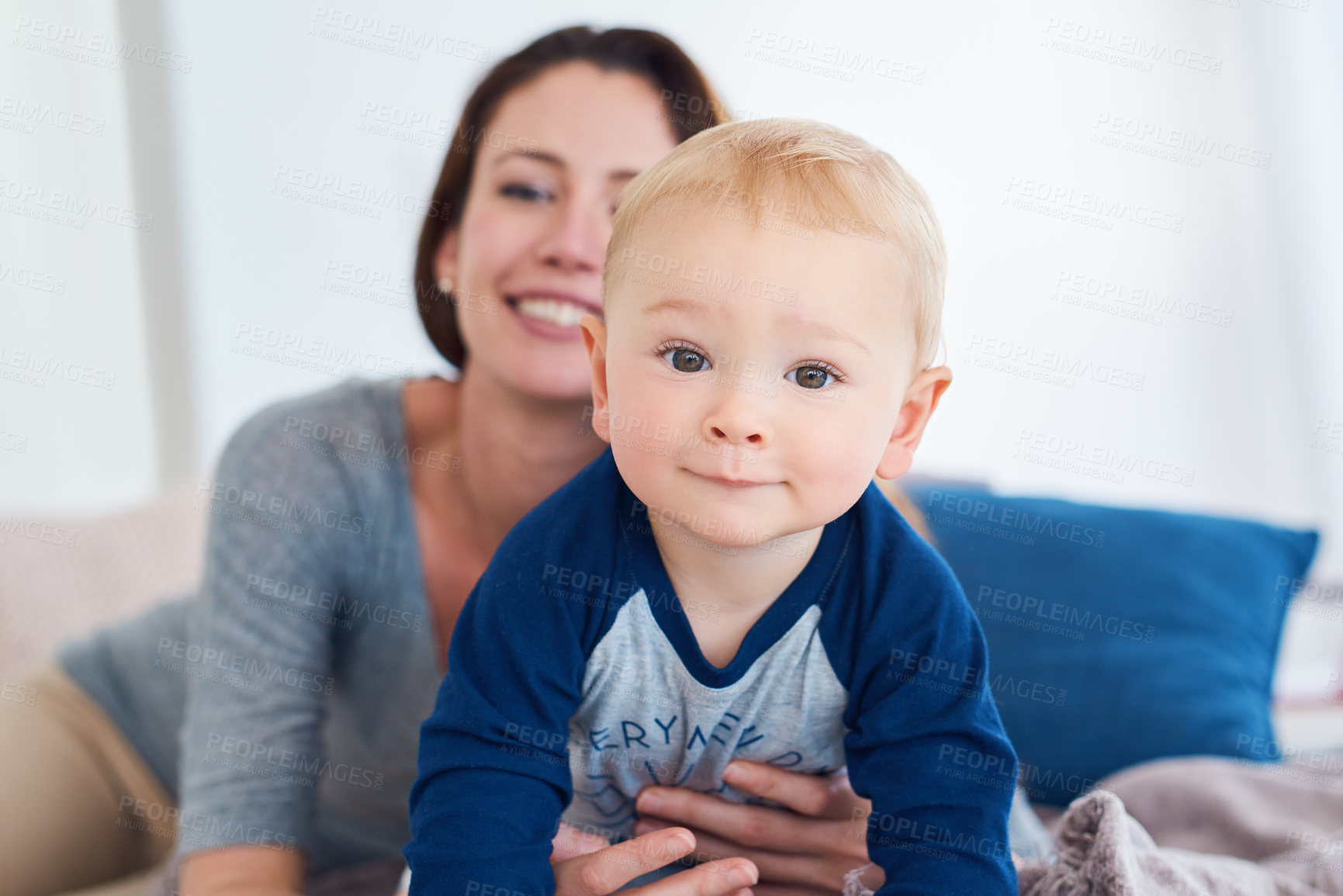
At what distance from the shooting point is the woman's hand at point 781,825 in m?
0.90

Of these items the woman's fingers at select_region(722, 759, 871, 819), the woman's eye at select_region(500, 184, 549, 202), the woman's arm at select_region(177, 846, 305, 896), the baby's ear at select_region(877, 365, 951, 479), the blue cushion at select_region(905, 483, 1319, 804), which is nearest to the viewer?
the baby's ear at select_region(877, 365, 951, 479)

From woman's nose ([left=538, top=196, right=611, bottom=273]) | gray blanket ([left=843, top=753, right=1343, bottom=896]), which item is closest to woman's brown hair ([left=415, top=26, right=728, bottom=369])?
woman's nose ([left=538, top=196, right=611, bottom=273])

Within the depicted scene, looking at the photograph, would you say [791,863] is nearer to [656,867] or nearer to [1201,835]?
[656,867]

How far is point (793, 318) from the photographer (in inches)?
26.6

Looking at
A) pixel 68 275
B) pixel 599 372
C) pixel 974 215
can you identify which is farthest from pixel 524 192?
pixel 68 275

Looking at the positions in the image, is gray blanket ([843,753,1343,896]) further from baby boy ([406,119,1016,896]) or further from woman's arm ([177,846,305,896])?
woman's arm ([177,846,305,896])

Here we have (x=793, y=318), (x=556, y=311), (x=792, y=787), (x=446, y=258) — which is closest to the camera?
(x=793, y=318)

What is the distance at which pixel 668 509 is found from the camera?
28.8 inches

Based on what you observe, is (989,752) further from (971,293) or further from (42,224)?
(42,224)

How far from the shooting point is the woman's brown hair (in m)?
1.11

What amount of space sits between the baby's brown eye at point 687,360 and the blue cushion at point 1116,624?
1.03 m

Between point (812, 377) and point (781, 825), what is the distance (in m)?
0.49

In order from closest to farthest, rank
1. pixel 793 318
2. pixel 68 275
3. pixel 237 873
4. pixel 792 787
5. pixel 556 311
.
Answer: pixel 793 318 < pixel 792 787 < pixel 237 873 < pixel 556 311 < pixel 68 275

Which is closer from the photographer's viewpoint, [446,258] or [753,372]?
[753,372]
